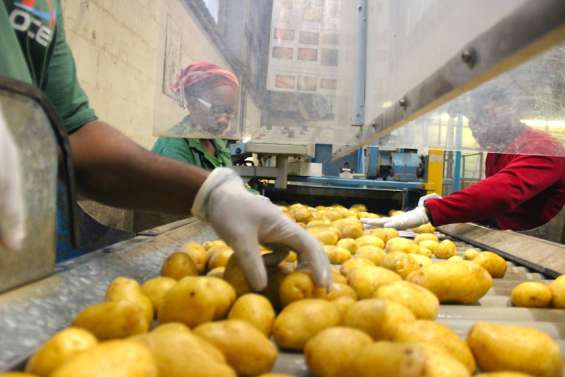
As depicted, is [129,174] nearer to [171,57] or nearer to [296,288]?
[296,288]

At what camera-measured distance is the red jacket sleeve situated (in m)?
2.43

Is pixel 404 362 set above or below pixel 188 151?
below

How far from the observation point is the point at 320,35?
7.12 ft

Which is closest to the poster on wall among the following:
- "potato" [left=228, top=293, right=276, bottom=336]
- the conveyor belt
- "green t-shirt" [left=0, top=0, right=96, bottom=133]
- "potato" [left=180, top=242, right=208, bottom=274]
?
"green t-shirt" [left=0, top=0, right=96, bottom=133]

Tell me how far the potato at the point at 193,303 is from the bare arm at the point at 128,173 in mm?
355

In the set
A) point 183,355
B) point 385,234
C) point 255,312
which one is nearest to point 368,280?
point 255,312

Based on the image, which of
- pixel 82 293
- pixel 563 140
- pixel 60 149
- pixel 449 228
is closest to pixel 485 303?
pixel 563 140

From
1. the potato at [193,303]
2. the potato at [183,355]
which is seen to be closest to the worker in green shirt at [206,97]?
the potato at [193,303]

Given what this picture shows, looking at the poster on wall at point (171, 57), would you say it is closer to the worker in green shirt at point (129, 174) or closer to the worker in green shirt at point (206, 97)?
the worker in green shirt at point (206, 97)

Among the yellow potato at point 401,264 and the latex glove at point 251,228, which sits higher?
the latex glove at point 251,228

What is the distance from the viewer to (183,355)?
56 cm

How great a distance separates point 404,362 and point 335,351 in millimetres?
119

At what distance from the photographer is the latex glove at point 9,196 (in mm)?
532

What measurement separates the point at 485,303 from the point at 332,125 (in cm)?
131
